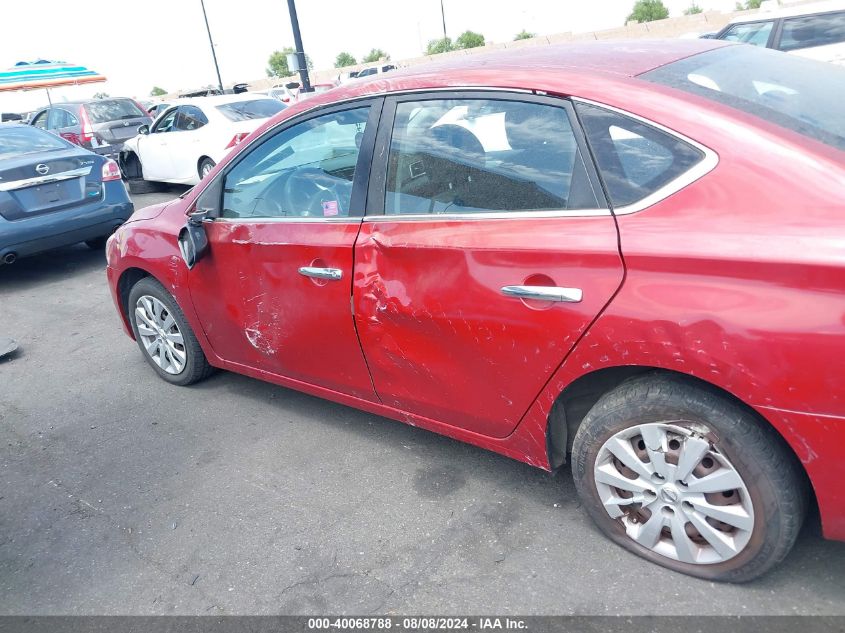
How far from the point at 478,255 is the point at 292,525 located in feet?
4.47

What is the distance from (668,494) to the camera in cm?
232

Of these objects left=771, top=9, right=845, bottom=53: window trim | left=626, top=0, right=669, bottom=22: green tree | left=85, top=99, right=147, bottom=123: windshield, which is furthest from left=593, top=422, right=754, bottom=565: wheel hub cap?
left=626, top=0, right=669, bottom=22: green tree

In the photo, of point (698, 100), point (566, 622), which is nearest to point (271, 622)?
point (566, 622)

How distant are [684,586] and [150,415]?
2.96m

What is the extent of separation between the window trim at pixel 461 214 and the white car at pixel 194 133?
24.5ft

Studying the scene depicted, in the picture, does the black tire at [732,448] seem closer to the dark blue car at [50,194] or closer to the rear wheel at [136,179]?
the dark blue car at [50,194]

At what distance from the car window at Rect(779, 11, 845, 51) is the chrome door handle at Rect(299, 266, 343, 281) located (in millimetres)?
8258

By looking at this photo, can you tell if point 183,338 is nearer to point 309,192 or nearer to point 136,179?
point 309,192

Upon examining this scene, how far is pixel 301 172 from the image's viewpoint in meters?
3.33

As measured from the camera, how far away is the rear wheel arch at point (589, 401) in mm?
2102

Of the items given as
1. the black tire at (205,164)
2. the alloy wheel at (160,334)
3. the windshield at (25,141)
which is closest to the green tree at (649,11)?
the black tire at (205,164)

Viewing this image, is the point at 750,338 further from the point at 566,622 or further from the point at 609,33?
the point at 609,33

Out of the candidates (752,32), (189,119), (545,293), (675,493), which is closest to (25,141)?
(189,119)

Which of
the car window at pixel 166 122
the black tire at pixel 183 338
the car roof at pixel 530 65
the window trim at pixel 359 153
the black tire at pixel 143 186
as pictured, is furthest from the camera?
the black tire at pixel 143 186
